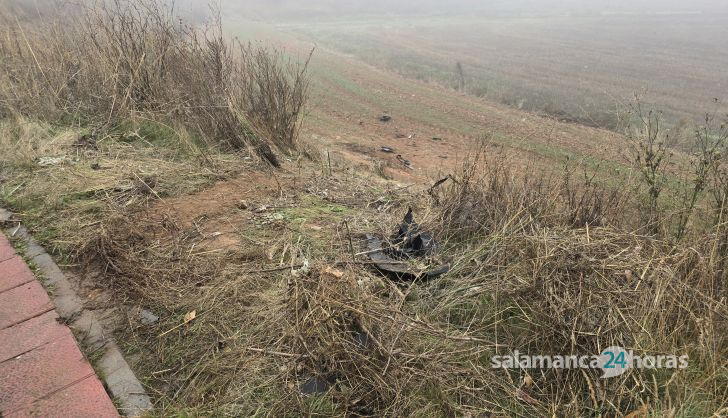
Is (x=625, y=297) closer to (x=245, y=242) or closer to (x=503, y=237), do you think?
(x=503, y=237)

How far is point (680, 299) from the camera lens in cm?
244

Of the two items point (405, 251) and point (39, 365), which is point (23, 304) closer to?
point (39, 365)

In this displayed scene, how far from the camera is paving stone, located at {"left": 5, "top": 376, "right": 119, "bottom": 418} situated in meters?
1.96

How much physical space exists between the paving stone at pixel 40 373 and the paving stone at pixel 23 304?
0.30 metres

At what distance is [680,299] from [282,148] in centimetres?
436

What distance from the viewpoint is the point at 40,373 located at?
2.14 m

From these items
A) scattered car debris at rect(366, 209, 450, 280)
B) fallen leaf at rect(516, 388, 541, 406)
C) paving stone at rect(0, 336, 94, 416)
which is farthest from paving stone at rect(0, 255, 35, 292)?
fallen leaf at rect(516, 388, 541, 406)

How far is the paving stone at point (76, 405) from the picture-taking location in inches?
Result: 77.0

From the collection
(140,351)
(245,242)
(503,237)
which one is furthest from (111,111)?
(503,237)

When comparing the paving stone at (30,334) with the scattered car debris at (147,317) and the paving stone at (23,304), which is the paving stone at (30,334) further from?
the scattered car debris at (147,317)

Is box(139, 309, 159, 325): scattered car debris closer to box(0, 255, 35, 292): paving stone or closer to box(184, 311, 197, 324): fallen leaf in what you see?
box(184, 311, 197, 324): fallen leaf

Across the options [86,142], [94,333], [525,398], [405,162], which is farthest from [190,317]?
[405,162]

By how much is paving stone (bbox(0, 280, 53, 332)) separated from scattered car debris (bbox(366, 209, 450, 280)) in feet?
6.41

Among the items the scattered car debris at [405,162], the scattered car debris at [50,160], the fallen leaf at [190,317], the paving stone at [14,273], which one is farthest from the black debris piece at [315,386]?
the scattered car debris at [405,162]
